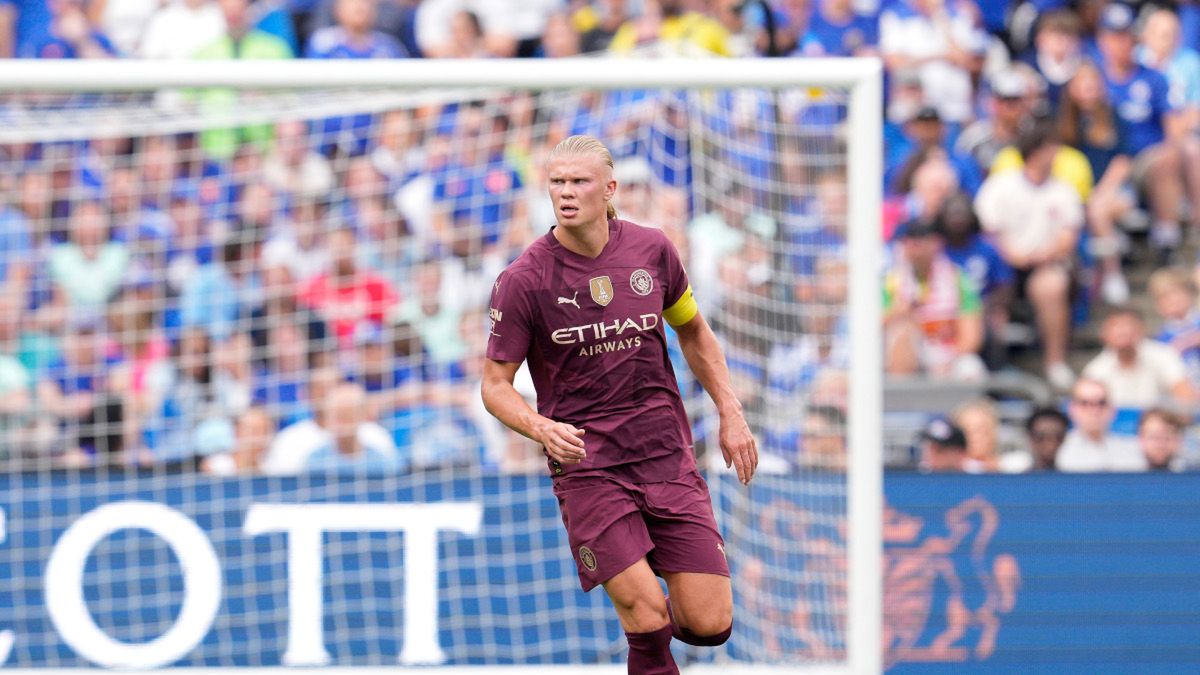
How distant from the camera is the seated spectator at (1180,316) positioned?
31.4ft

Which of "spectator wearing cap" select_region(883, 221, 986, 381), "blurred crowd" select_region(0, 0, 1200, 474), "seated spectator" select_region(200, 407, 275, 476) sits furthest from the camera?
"spectator wearing cap" select_region(883, 221, 986, 381)

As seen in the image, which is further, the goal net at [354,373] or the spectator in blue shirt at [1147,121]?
the spectator in blue shirt at [1147,121]

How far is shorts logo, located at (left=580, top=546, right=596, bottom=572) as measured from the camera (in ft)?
16.8

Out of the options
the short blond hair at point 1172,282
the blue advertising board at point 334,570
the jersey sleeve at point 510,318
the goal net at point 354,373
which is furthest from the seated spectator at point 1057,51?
the jersey sleeve at point 510,318

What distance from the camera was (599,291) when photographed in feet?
16.7

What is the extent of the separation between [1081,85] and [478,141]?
5.09 meters

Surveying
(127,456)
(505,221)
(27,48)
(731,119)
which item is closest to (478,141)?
(505,221)

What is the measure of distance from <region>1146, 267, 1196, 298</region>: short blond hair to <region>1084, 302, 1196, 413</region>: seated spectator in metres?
0.55

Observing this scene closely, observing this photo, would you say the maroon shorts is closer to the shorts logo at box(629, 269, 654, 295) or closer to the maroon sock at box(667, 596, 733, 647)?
the maroon sock at box(667, 596, 733, 647)

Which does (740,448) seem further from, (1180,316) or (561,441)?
(1180,316)

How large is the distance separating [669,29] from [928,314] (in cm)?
261

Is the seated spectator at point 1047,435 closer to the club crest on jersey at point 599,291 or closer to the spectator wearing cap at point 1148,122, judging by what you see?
the spectator wearing cap at point 1148,122

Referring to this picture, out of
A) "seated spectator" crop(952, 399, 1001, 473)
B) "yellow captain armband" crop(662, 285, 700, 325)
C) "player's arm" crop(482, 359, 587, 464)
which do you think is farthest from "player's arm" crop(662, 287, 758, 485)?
"seated spectator" crop(952, 399, 1001, 473)

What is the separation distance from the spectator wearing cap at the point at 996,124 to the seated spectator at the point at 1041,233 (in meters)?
0.18
